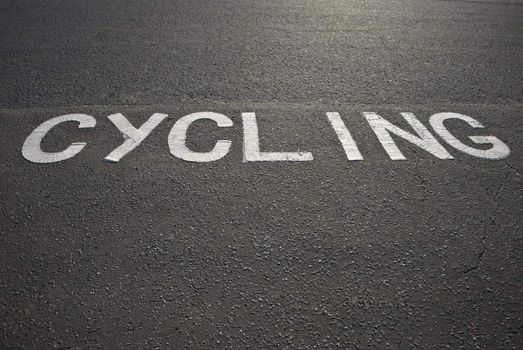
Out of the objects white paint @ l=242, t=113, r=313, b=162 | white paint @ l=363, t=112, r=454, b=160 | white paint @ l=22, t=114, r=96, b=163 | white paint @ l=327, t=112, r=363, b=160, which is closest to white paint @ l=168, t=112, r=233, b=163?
white paint @ l=242, t=113, r=313, b=162

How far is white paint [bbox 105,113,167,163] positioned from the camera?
3900mm

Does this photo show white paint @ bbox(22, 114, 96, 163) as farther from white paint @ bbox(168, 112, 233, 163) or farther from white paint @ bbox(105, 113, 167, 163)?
white paint @ bbox(168, 112, 233, 163)

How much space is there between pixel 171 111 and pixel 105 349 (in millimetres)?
2729

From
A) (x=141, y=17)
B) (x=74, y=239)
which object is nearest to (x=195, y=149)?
(x=74, y=239)

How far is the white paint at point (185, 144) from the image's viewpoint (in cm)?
386

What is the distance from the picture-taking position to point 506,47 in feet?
20.7

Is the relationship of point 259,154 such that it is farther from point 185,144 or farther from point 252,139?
point 185,144

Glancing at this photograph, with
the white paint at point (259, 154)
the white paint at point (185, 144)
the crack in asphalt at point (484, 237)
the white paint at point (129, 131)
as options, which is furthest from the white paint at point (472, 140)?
the white paint at point (129, 131)

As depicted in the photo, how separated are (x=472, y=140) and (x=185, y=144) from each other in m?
2.93

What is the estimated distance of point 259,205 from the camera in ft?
11.1

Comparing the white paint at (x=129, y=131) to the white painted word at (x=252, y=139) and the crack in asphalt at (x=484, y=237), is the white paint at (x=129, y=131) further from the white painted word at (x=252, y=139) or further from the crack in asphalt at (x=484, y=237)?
the crack in asphalt at (x=484, y=237)

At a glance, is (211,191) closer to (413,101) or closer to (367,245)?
(367,245)

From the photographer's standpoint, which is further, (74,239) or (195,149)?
(195,149)

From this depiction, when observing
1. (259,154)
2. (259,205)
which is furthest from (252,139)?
(259,205)
